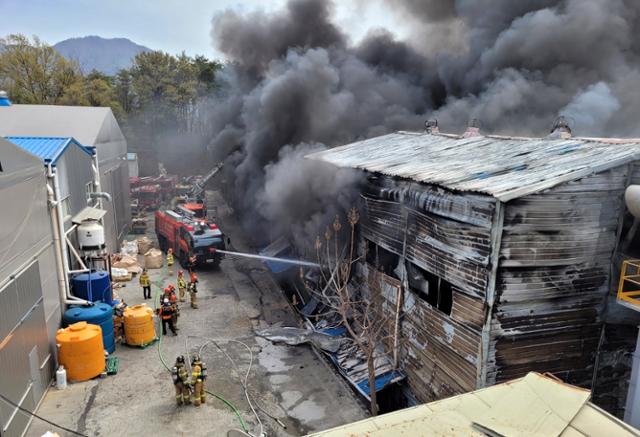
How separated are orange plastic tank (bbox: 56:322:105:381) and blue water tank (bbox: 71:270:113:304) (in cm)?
171

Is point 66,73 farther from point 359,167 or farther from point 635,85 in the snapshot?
point 635,85

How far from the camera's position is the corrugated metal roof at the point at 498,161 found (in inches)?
312

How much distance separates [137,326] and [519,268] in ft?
31.7

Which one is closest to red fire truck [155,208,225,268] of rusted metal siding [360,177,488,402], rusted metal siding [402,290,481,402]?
rusted metal siding [360,177,488,402]

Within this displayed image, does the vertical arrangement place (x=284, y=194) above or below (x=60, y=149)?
below

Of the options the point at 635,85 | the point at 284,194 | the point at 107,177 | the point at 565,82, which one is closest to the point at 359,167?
the point at 284,194

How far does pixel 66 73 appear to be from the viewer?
38.2 metres

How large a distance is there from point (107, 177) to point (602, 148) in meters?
18.3

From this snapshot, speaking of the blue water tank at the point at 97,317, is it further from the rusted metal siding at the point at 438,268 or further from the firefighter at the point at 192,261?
the rusted metal siding at the point at 438,268

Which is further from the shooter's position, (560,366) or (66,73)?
(66,73)

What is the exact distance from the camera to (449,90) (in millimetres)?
26141

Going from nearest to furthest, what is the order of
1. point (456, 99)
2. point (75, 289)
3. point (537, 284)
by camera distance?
point (537, 284), point (75, 289), point (456, 99)

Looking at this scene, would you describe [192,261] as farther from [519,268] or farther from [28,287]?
[519,268]

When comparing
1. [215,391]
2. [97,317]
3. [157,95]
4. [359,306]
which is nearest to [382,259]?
[359,306]
